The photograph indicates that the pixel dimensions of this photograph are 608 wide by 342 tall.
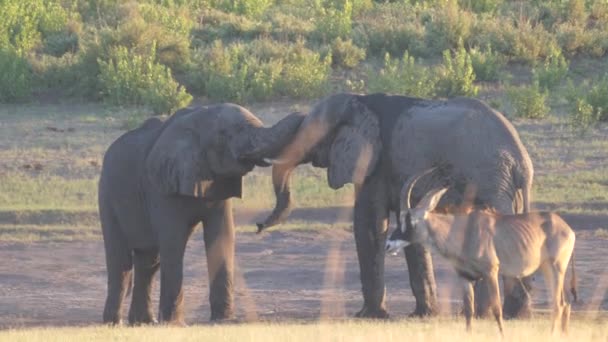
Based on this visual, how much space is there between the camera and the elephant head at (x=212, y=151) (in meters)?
16.9

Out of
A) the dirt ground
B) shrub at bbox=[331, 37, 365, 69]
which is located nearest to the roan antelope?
the dirt ground

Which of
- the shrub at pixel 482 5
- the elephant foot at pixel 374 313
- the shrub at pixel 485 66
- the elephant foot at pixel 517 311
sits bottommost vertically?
the elephant foot at pixel 374 313

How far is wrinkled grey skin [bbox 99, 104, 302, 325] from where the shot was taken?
16.9m

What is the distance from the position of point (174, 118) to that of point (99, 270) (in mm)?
5094

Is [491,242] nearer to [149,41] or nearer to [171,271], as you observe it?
[171,271]

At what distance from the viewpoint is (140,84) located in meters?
32.5

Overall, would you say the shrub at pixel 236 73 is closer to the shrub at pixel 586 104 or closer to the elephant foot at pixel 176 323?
the shrub at pixel 586 104

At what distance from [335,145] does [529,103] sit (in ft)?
44.5

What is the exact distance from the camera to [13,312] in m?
19.2

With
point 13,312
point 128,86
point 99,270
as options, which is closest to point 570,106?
point 128,86

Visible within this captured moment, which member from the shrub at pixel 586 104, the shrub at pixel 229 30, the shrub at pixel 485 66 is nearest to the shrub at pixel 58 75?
the shrub at pixel 229 30

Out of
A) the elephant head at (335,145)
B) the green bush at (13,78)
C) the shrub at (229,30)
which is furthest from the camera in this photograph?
the shrub at (229,30)

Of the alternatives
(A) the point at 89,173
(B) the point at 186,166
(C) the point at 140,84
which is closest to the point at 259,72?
(C) the point at 140,84

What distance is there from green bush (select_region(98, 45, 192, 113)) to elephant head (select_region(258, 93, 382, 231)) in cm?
1407
